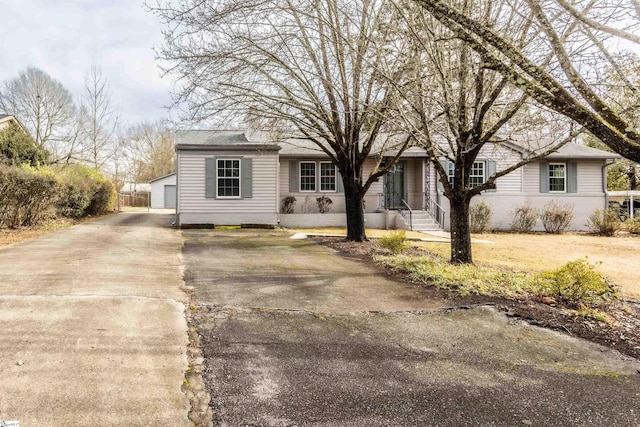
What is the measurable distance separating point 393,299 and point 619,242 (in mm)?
13013

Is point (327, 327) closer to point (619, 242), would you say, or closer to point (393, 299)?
point (393, 299)

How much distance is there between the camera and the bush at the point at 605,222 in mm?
15898

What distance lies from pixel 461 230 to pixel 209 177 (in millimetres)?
10711

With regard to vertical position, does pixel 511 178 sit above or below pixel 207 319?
above

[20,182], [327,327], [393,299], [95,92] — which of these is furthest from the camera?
[95,92]

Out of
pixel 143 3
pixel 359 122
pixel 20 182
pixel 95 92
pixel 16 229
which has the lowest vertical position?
pixel 16 229

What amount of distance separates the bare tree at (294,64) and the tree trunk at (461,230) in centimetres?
224

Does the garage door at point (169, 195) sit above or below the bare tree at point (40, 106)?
below

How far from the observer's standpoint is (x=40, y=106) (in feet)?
85.9

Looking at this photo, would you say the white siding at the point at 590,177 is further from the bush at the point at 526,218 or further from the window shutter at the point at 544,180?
the bush at the point at 526,218

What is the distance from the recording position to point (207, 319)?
4.12m

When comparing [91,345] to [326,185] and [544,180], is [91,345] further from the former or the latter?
[544,180]

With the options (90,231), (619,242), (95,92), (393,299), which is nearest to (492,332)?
(393,299)

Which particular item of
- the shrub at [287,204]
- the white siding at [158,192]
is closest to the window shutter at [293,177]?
the shrub at [287,204]
